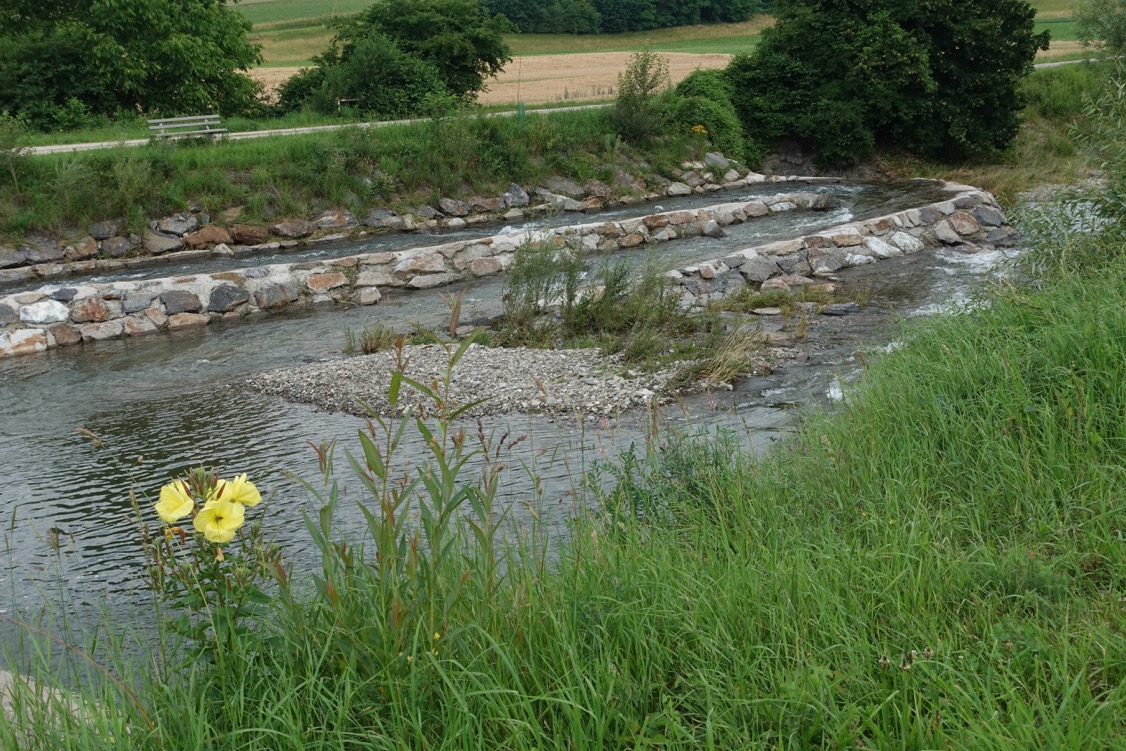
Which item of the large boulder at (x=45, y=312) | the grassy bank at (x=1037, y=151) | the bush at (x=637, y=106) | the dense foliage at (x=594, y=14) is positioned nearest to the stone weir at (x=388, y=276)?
the large boulder at (x=45, y=312)

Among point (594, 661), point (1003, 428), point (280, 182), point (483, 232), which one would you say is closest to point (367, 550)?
point (594, 661)

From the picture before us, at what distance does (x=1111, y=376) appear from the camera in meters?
5.06

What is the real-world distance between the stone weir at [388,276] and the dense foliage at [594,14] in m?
58.1

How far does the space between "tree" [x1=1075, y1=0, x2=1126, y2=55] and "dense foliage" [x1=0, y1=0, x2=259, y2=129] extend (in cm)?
2528

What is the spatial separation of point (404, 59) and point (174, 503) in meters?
28.6

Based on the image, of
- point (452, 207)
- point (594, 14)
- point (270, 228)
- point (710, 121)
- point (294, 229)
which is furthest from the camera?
point (594, 14)

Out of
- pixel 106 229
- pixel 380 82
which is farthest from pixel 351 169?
pixel 380 82

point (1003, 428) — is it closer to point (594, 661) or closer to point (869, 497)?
point (869, 497)

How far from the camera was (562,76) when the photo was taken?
4819 centimetres

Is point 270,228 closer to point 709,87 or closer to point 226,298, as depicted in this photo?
point 226,298

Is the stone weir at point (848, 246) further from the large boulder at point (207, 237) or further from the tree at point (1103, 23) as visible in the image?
the large boulder at point (207, 237)

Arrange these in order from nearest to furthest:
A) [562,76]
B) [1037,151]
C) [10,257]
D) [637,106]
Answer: [10,257]
[637,106]
[1037,151]
[562,76]

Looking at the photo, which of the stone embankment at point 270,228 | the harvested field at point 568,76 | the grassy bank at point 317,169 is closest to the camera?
the stone embankment at point 270,228

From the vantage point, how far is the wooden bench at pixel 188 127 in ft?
78.5
